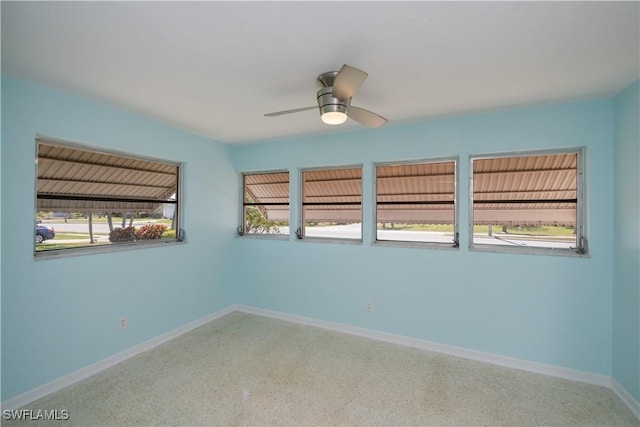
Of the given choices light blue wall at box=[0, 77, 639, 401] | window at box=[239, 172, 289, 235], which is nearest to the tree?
window at box=[239, 172, 289, 235]

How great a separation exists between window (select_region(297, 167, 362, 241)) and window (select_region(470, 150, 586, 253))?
4.10ft

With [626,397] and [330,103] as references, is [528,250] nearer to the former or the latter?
[626,397]

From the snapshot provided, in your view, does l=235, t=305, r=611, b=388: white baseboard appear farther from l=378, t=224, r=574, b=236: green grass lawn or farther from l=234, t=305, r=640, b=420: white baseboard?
l=378, t=224, r=574, b=236: green grass lawn

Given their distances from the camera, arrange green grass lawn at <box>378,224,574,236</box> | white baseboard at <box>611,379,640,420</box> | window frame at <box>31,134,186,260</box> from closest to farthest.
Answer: white baseboard at <box>611,379,640,420</box>, window frame at <box>31,134,186,260</box>, green grass lawn at <box>378,224,574,236</box>

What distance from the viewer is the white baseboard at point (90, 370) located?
2098 millimetres

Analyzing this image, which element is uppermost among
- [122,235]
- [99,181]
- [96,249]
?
[99,181]

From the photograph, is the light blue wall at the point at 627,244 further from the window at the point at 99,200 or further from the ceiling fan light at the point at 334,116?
the window at the point at 99,200

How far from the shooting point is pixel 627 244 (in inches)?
85.7

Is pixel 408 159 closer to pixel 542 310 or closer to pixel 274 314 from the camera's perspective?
pixel 542 310

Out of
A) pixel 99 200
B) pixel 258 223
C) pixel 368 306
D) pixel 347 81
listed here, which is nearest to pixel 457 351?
pixel 368 306

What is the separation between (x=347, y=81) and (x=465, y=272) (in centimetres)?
223

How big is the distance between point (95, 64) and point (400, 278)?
3129mm
